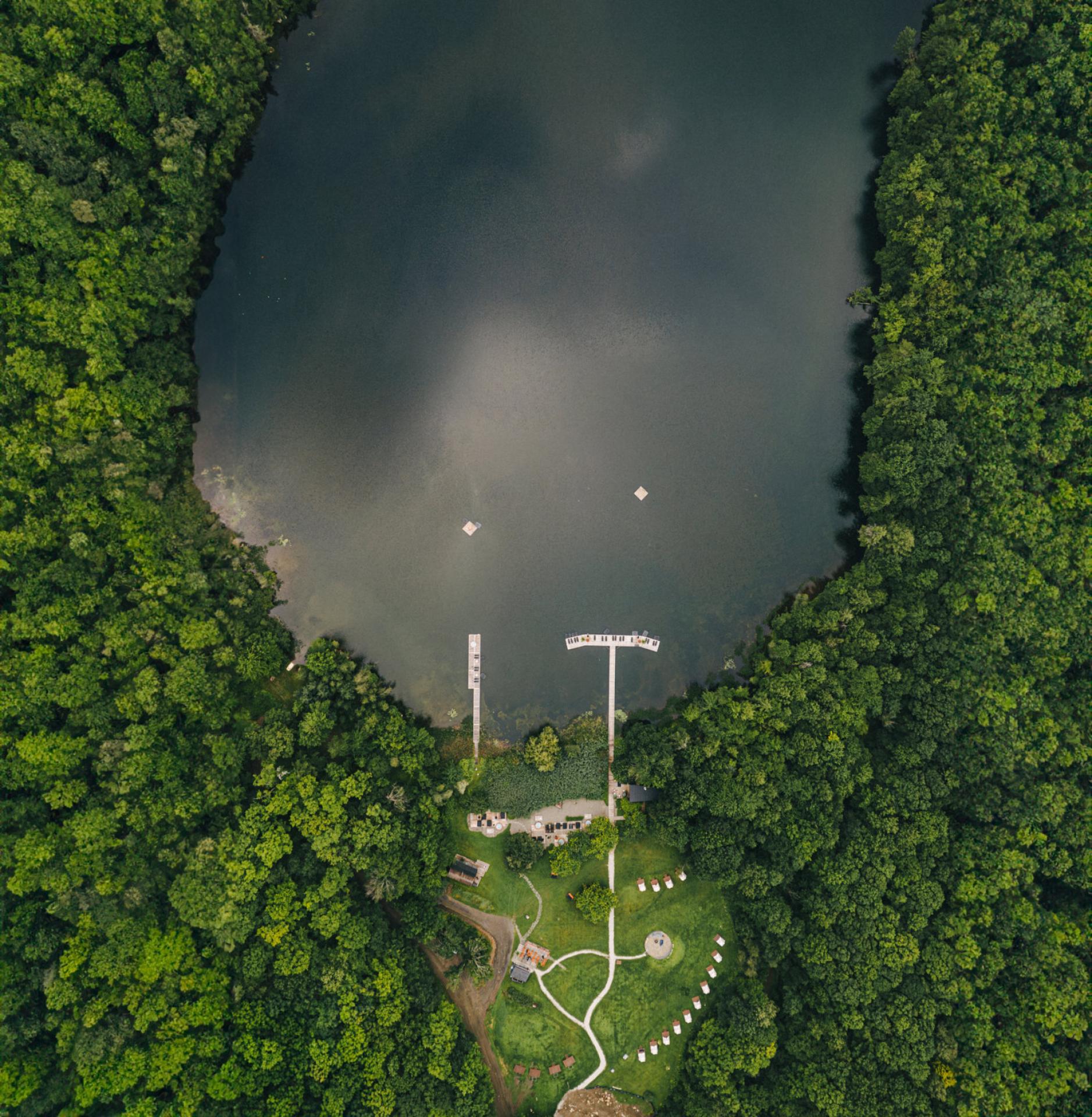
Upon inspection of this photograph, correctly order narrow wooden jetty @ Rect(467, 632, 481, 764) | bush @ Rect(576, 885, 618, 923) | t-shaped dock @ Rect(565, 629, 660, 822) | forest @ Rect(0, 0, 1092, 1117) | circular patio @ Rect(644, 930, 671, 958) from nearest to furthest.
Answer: forest @ Rect(0, 0, 1092, 1117)
bush @ Rect(576, 885, 618, 923)
circular patio @ Rect(644, 930, 671, 958)
narrow wooden jetty @ Rect(467, 632, 481, 764)
t-shaped dock @ Rect(565, 629, 660, 822)

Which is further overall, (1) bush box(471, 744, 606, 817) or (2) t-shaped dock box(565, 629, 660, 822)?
(2) t-shaped dock box(565, 629, 660, 822)

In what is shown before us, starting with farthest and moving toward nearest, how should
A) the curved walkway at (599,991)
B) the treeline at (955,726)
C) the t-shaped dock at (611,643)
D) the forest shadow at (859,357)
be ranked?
the forest shadow at (859,357) < the t-shaped dock at (611,643) < the curved walkway at (599,991) < the treeline at (955,726)

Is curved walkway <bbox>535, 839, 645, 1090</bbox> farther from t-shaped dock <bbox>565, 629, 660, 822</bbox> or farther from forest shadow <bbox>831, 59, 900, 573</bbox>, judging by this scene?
Result: forest shadow <bbox>831, 59, 900, 573</bbox>

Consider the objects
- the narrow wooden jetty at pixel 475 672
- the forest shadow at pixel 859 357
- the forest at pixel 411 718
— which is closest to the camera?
the forest at pixel 411 718

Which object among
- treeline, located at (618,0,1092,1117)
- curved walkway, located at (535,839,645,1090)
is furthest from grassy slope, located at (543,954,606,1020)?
treeline, located at (618,0,1092,1117)

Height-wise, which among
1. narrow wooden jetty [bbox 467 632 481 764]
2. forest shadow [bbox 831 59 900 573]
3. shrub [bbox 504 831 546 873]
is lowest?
shrub [bbox 504 831 546 873]

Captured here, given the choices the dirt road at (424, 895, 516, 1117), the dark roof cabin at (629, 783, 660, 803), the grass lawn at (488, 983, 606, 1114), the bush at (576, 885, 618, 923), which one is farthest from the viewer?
the dark roof cabin at (629, 783, 660, 803)

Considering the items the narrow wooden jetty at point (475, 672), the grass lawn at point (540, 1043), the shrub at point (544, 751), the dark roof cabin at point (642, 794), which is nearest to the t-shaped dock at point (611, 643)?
the dark roof cabin at point (642, 794)

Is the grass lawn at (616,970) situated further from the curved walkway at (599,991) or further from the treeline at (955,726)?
the treeline at (955,726)
